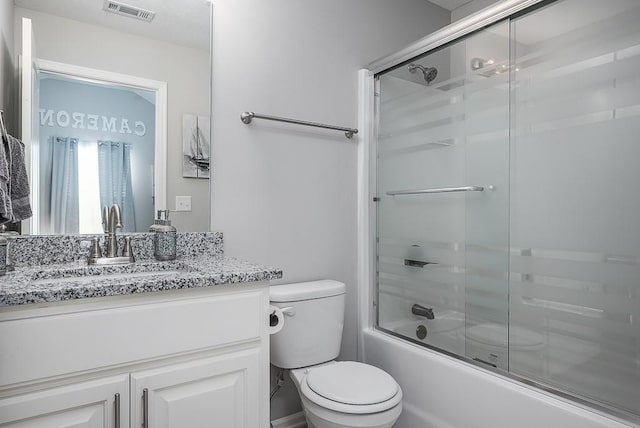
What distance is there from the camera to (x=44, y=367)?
974 mm

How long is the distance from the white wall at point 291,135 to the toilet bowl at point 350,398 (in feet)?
1.59

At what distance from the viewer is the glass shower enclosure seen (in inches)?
48.8

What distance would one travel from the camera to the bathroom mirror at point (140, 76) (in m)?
1.43

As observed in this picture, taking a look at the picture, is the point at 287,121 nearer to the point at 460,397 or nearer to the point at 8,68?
the point at 8,68

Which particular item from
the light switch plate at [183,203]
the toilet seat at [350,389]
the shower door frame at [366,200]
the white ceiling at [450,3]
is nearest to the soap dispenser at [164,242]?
the light switch plate at [183,203]

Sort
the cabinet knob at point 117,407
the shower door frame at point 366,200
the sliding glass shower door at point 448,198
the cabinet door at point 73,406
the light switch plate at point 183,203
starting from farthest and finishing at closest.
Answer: the shower door frame at point 366,200, the light switch plate at point 183,203, the sliding glass shower door at point 448,198, the cabinet knob at point 117,407, the cabinet door at point 73,406

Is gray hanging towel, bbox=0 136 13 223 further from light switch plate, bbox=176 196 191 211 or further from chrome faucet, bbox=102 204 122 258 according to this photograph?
light switch plate, bbox=176 196 191 211

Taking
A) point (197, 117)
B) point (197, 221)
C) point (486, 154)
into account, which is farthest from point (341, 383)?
point (197, 117)

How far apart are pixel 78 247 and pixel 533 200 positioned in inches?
66.0

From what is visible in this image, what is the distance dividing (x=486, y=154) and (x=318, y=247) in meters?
0.91

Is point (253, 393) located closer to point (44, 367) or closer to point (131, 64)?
point (44, 367)

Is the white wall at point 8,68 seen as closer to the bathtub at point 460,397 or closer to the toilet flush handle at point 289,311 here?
the toilet flush handle at point 289,311

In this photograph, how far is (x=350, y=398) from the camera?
1.41 meters

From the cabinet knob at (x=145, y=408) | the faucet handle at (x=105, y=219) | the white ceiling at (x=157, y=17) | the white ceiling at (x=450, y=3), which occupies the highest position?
the white ceiling at (x=450, y=3)
